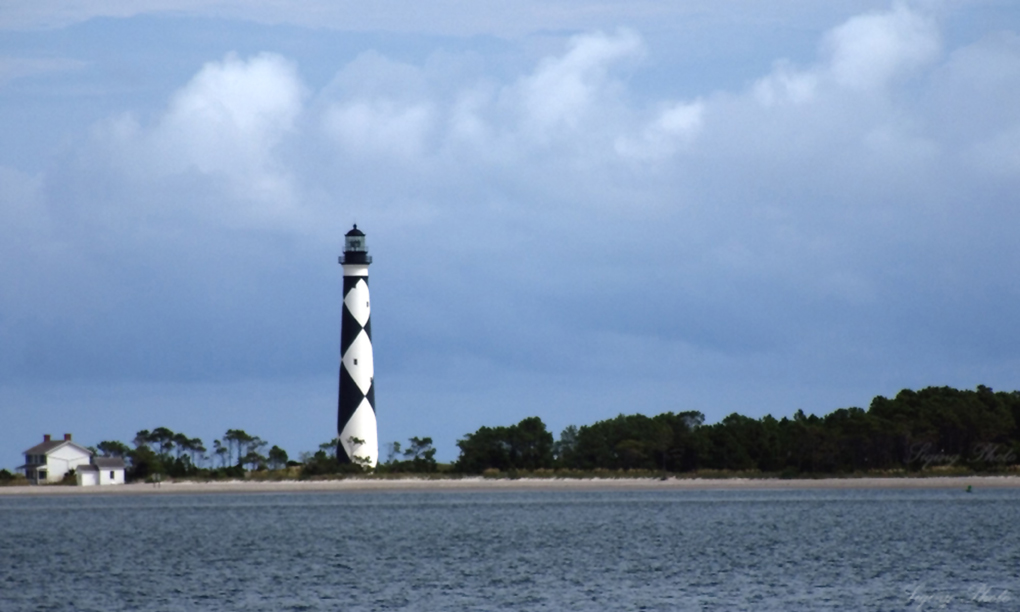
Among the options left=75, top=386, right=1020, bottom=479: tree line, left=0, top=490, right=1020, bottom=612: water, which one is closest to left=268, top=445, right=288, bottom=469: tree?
left=75, top=386, right=1020, bottom=479: tree line

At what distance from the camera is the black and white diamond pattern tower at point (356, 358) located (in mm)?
86688

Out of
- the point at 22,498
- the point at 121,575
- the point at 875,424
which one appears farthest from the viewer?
the point at 22,498

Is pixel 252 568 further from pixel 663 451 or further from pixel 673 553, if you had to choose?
pixel 663 451

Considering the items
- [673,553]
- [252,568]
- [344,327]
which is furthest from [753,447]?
[252,568]

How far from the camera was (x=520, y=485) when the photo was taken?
318 feet

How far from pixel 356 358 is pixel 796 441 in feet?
96.3

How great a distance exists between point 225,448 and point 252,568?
67935 millimetres

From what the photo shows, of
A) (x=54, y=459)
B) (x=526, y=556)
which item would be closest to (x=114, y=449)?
(x=54, y=459)

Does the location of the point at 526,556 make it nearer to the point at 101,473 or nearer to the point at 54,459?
the point at 101,473

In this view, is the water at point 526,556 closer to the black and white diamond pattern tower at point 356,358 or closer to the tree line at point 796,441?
the black and white diamond pattern tower at point 356,358

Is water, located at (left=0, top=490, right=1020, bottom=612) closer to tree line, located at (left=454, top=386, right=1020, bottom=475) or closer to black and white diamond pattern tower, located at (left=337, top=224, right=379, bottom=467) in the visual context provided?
black and white diamond pattern tower, located at (left=337, top=224, right=379, bottom=467)

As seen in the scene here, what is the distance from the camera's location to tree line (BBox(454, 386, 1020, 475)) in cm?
9425

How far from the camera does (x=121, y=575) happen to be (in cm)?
4422

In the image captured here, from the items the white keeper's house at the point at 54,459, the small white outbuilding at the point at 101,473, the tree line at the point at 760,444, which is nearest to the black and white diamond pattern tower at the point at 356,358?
the tree line at the point at 760,444
